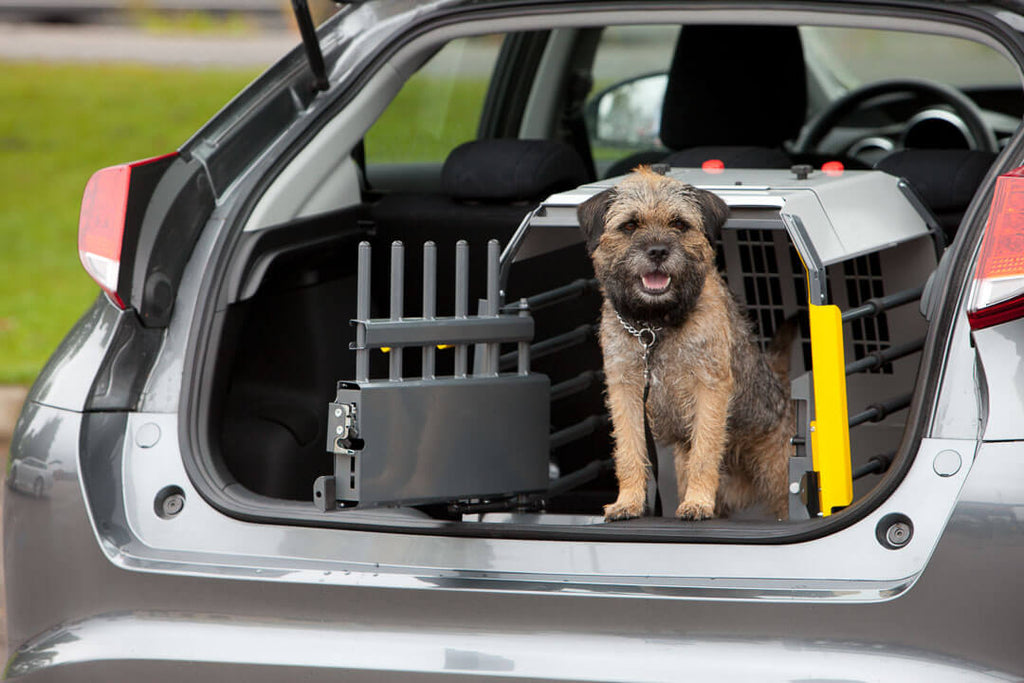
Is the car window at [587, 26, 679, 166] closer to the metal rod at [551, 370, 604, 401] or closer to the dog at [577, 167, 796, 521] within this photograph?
the metal rod at [551, 370, 604, 401]

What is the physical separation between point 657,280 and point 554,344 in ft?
1.73

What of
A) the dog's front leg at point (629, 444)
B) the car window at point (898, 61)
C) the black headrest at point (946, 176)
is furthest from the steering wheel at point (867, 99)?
the dog's front leg at point (629, 444)

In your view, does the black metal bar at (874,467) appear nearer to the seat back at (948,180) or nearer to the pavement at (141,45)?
the seat back at (948,180)

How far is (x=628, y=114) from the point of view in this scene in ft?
17.4

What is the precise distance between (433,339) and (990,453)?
3.31 ft

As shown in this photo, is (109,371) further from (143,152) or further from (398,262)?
(143,152)

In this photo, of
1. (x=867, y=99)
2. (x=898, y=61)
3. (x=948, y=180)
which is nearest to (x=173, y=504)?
(x=948, y=180)

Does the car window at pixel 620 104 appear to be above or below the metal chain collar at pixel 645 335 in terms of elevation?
above

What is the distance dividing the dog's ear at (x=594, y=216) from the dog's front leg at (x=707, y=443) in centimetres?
45

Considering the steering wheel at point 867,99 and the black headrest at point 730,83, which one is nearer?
the black headrest at point 730,83

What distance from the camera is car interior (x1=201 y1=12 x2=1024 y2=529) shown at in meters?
2.84

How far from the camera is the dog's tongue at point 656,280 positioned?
2922 mm

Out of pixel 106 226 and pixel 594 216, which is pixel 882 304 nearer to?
pixel 594 216

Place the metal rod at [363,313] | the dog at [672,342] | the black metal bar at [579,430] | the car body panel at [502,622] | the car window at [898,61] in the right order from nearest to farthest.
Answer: the car body panel at [502,622]
the metal rod at [363,313]
the dog at [672,342]
the black metal bar at [579,430]
the car window at [898,61]
